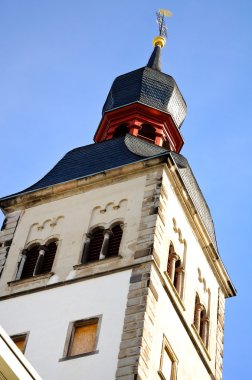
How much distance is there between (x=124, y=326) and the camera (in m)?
25.3

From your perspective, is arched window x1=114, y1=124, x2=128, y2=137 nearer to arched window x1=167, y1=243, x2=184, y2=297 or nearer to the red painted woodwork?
the red painted woodwork

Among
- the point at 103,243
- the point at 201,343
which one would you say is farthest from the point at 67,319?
the point at 201,343

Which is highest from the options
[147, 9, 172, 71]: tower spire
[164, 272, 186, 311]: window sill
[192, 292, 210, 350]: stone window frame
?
[147, 9, 172, 71]: tower spire

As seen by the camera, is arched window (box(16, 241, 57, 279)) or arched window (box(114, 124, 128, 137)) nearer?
arched window (box(16, 241, 57, 279))

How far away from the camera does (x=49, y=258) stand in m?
29.6

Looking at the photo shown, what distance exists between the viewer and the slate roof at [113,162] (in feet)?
105

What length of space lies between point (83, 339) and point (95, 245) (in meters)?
3.99

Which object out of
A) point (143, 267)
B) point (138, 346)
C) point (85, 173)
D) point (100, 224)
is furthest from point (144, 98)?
point (138, 346)

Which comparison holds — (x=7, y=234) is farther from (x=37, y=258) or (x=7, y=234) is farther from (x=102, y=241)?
(x=102, y=241)

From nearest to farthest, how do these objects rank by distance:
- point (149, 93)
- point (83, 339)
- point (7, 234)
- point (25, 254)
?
point (83, 339) < point (25, 254) < point (7, 234) < point (149, 93)

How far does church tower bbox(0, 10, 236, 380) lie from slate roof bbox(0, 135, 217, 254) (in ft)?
0.21

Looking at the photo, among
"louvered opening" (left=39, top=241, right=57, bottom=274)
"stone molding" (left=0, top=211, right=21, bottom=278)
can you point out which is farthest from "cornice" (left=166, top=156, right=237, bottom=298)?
"stone molding" (left=0, top=211, right=21, bottom=278)

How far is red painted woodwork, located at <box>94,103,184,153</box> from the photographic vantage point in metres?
36.5

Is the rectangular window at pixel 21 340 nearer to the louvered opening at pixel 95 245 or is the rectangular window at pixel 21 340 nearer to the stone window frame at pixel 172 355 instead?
the louvered opening at pixel 95 245
